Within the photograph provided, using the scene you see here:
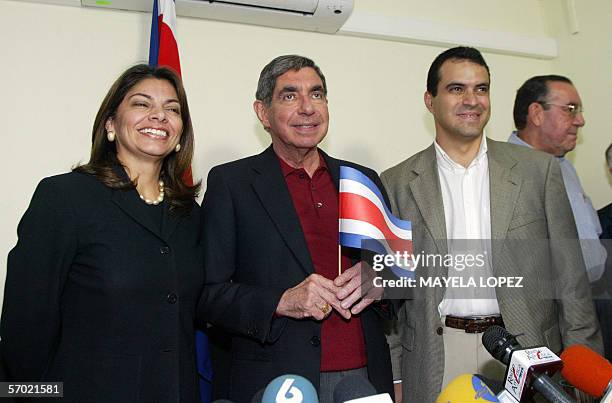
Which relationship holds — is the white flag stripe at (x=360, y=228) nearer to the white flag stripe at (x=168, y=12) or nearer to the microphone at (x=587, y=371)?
the microphone at (x=587, y=371)

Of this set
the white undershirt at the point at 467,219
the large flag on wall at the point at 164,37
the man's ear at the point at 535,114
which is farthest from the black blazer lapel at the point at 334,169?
the man's ear at the point at 535,114

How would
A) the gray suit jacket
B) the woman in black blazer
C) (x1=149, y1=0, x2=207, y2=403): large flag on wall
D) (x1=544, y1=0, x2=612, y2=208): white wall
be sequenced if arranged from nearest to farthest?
the woman in black blazer, the gray suit jacket, (x1=149, y1=0, x2=207, y2=403): large flag on wall, (x1=544, y1=0, x2=612, y2=208): white wall

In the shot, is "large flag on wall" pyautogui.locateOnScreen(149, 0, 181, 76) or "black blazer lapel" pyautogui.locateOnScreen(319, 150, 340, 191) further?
"large flag on wall" pyautogui.locateOnScreen(149, 0, 181, 76)

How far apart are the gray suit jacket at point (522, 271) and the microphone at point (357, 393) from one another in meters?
0.87

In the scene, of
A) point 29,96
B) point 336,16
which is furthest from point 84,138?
point 336,16

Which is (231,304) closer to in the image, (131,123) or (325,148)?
(131,123)

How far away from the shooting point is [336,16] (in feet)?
11.4

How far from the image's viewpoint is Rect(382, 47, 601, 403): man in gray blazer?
6.29 feet

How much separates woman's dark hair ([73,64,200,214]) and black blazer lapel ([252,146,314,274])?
25cm

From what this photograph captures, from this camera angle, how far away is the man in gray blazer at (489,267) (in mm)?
1918

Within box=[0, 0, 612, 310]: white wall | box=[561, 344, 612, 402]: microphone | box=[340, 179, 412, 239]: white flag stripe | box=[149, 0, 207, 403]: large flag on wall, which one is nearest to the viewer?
box=[561, 344, 612, 402]: microphone

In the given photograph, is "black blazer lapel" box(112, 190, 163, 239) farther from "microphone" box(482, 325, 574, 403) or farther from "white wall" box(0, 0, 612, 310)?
"white wall" box(0, 0, 612, 310)

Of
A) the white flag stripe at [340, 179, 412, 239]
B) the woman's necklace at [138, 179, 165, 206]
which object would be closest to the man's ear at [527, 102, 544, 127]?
the white flag stripe at [340, 179, 412, 239]

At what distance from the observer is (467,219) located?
2059mm
